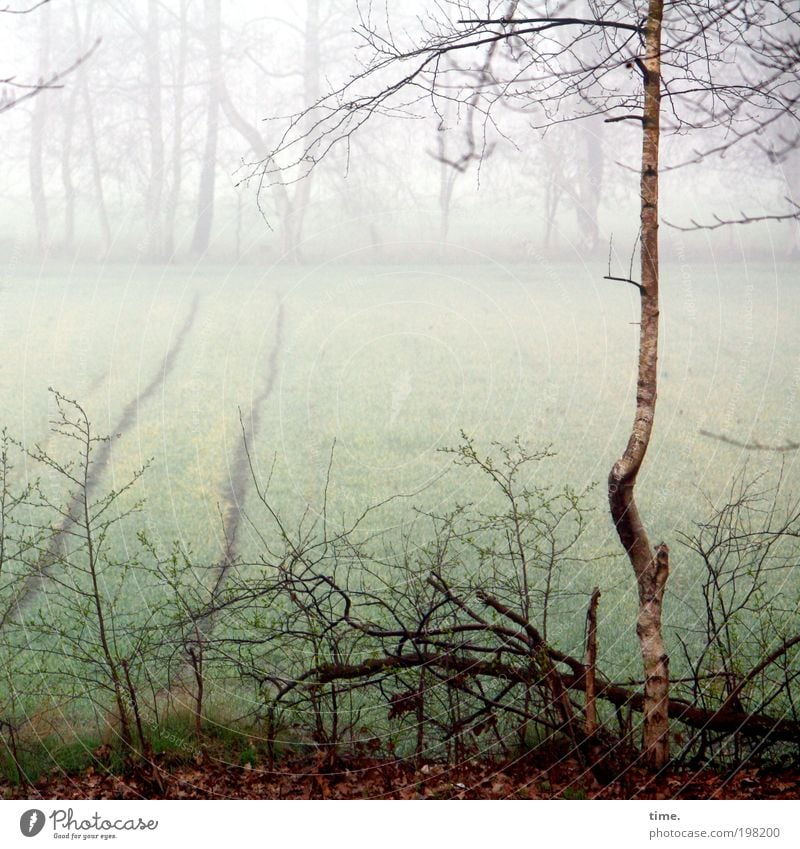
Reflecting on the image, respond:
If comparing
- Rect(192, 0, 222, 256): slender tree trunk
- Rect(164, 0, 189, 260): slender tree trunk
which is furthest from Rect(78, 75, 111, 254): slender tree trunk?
Rect(192, 0, 222, 256): slender tree trunk

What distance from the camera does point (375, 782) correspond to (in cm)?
414

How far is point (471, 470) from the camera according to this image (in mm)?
4648

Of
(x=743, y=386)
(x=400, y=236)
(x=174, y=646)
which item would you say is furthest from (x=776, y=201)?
(x=174, y=646)

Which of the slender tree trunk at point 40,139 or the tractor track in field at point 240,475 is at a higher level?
the slender tree trunk at point 40,139

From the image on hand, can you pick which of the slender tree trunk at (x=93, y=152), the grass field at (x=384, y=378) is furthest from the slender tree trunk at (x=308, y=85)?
the slender tree trunk at (x=93, y=152)

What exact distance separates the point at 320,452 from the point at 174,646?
1076 millimetres

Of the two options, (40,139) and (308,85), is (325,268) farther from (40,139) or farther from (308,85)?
(40,139)

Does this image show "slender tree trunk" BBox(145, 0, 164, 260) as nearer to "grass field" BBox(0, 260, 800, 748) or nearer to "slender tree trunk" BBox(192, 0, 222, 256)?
"slender tree trunk" BBox(192, 0, 222, 256)

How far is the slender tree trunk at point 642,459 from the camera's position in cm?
382

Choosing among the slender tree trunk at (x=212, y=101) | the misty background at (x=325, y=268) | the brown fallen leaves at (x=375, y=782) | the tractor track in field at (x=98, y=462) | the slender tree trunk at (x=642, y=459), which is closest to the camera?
the slender tree trunk at (x=642, y=459)

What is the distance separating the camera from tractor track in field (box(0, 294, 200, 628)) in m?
4.41

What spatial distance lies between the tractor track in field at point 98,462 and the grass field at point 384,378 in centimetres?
1

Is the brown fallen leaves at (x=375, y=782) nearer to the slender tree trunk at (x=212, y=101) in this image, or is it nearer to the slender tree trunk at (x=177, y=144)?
the slender tree trunk at (x=177, y=144)

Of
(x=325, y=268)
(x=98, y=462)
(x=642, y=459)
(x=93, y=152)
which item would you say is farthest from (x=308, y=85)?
(x=642, y=459)
